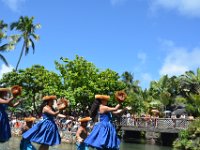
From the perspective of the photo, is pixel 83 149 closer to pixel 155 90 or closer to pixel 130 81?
pixel 155 90

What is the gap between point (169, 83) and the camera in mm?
47469

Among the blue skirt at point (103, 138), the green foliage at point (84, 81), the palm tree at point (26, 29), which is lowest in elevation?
the blue skirt at point (103, 138)

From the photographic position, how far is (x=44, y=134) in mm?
9047

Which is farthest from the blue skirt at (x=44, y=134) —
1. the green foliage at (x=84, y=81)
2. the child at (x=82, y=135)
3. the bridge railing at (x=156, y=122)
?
the green foliage at (x=84, y=81)

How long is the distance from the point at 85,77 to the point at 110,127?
3192 centimetres

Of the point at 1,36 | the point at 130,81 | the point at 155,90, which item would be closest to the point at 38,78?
the point at 1,36

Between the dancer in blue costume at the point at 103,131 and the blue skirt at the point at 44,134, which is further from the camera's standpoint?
the blue skirt at the point at 44,134

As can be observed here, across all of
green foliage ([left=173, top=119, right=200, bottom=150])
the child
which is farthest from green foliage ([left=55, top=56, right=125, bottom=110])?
the child

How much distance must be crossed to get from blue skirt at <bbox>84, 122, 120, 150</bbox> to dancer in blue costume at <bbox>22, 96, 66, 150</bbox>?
709 millimetres

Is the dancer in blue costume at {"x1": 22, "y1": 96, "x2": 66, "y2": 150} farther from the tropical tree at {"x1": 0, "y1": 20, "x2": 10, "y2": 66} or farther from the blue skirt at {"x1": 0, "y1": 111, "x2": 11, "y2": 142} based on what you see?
the tropical tree at {"x1": 0, "y1": 20, "x2": 10, "y2": 66}

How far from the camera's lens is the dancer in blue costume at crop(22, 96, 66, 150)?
356 inches

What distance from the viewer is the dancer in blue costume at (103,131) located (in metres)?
8.78

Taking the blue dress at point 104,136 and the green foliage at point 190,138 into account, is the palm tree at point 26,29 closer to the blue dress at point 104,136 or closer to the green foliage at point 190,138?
the green foliage at point 190,138

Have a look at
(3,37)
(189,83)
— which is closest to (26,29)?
(3,37)
